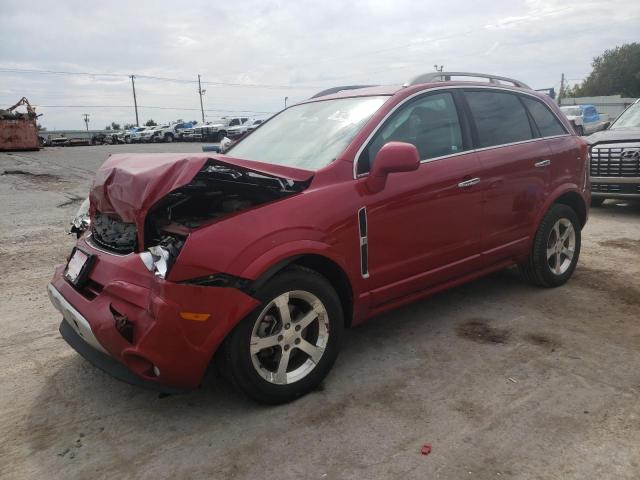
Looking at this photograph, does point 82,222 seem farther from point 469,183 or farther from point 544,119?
point 544,119

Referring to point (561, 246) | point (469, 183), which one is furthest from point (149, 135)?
point (469, 183)

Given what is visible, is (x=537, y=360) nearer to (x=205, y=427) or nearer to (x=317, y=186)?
(x=317, y=186)

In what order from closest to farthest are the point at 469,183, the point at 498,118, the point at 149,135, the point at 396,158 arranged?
the point at 396,158 → the point at 469,183 → the point at 498,118 → the point at 149,135

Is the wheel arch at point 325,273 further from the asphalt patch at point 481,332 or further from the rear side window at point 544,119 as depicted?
the rear side window at point 544,119

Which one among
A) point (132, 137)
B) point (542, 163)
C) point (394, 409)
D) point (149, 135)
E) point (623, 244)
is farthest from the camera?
point (132, 137)

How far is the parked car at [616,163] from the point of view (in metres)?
7.87

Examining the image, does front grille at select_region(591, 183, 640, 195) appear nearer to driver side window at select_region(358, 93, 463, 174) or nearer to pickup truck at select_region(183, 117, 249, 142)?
driver side window at select_region(358, 93, 463, 174)

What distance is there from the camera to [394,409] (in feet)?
9.49

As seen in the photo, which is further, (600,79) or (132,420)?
(600,79)

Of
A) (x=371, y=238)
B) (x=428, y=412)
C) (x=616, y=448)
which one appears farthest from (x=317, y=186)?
(x=616, y=448)

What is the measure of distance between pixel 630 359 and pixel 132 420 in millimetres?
3085

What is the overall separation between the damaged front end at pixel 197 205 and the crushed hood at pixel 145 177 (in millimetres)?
27

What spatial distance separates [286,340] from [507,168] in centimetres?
233

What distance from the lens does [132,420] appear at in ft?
9.44
